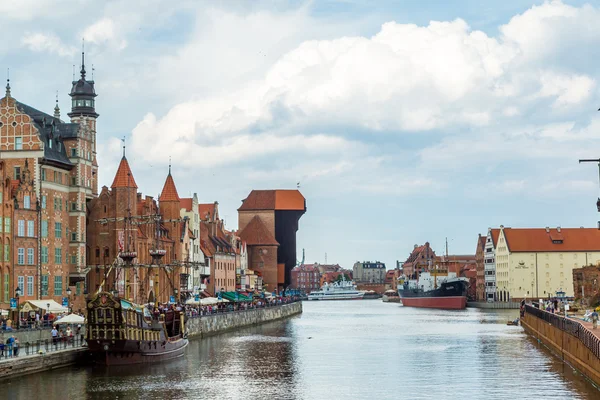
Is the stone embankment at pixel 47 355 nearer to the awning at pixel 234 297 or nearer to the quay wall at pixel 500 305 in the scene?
the awning at pixel 234 297

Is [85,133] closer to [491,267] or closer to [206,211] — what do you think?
[206,211]

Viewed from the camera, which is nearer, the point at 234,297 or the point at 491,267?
the point at 234,297

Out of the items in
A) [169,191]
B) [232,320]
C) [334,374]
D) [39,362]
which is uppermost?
[169,191]

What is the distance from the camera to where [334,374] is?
58.8 metres

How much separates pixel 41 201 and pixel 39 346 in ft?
78.8

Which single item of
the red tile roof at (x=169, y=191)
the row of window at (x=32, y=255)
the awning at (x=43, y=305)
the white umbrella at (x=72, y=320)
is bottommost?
the white umbrella at (x=72, y=320)

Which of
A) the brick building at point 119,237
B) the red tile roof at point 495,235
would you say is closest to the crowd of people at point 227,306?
the brick building at point 119,237

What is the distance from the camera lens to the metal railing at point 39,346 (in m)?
53.4

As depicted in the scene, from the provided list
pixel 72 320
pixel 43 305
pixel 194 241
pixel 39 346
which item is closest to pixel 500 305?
pixel 194 241

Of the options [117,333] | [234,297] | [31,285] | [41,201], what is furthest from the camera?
[234,297]

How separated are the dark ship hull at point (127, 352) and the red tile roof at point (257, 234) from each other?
121 m

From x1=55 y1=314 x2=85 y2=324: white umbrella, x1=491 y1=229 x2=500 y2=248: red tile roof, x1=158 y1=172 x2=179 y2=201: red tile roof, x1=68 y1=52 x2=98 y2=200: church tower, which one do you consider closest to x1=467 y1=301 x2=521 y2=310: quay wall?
x1=491 y1=229 x2=500 y2=248: red tile roof

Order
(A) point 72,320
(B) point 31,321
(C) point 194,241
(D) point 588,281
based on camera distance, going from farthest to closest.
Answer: (C) point 194,241 < (D) point 588,281 < (B) point 31,321 < (A) point 72,320

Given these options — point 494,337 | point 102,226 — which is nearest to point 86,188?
point 102,226
